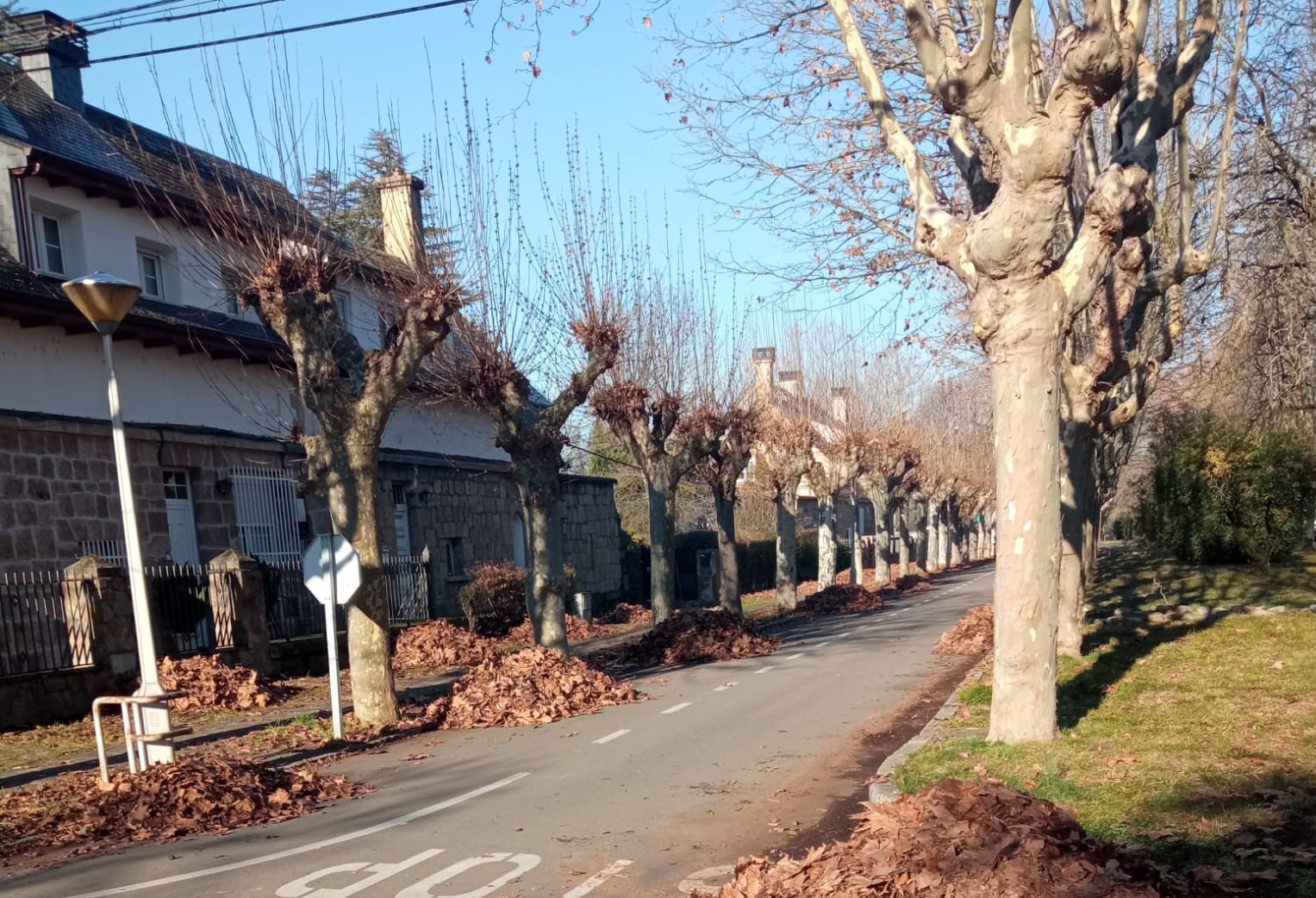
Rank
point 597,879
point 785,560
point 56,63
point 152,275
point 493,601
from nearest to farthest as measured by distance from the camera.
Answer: point 597,879
point 152,275
point 56,63
point 493,601
point 785,560

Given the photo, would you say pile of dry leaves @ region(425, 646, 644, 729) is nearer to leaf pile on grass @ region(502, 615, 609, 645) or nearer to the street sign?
the street sign

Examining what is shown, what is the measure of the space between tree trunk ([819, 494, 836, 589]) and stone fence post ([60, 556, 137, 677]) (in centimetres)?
2324

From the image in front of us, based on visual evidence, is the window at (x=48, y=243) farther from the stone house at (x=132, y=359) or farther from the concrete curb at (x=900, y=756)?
the concrete curb at (x=900, y=756)

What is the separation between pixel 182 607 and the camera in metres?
16.6

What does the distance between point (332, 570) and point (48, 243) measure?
33.2 ft

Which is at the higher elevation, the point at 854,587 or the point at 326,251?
the point at 326,251

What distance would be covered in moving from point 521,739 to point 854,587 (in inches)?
844

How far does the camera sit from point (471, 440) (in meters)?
30.1

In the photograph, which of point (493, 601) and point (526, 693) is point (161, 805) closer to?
point (526, 693)

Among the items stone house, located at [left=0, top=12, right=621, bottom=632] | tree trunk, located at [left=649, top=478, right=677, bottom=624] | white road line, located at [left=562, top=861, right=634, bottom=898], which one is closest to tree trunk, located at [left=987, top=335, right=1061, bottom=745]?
white road line, located at [left=562, top=861, right=634, bottom=898]

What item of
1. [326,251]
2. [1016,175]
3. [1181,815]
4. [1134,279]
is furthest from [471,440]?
[1181,815]

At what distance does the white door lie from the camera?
1894cm

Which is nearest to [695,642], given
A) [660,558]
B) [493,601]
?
[660,558]

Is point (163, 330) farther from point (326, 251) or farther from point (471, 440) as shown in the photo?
point (471, 440)
